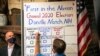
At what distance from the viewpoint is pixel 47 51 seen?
2459 millimetres

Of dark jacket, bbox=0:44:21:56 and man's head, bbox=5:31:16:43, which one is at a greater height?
man's head, bbox=5:31:16:43

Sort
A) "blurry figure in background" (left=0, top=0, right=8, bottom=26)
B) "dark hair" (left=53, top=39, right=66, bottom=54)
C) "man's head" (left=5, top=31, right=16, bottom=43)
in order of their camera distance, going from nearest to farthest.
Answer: "dark hair" (left=53, top=39, right=66, bottom=54) → "man's head" (left=5, top=31, right=16, bottom=43) → "blurry figure in background" (left=0, top=0, right=8, bottom=26)

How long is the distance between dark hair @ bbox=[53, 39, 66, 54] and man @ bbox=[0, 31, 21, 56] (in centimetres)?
44

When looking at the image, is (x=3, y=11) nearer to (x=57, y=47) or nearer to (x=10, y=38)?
(x=10, y=38)

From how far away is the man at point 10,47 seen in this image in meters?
2.57

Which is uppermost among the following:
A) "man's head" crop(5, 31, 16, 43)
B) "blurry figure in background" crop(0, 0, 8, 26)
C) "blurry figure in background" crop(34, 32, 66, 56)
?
"blurry figure in background" crop(0, 0, 8, 26)

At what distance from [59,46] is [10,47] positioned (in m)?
0.59

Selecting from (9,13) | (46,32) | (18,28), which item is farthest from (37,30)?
(9,13)

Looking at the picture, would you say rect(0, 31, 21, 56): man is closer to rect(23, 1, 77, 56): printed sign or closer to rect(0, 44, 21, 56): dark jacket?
rect(0, 44, 21, 56): dark jacket

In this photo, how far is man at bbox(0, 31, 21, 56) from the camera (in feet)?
8.44

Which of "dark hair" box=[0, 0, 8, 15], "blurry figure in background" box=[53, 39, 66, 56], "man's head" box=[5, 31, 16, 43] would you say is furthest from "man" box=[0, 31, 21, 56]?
"blurry figure in background" box=[53, 39, 66, 56]

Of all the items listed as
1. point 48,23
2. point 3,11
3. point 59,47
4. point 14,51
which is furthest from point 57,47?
A: point 3,11

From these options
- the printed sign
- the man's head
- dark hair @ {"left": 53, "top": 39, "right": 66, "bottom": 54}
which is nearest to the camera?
dark hair @ {"left": 53, "top": 39, "right": 66, "bottom": 54}

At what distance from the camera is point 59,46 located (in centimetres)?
230
